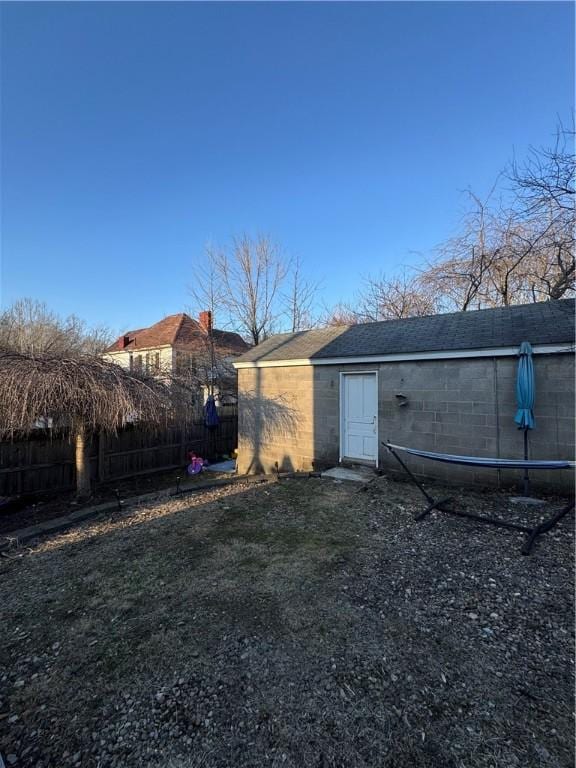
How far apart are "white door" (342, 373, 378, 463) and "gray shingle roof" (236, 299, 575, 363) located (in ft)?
2.12

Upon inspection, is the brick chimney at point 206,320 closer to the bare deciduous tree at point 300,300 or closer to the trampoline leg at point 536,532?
the bare deciduous tree at point 300,300

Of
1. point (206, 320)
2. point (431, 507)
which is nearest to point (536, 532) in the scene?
point (431, 507)

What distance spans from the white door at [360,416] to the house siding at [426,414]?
0.17 m

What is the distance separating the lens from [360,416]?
25.4 ft

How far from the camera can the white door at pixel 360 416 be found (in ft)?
24.8

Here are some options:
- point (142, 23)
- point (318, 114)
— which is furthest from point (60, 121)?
point (318, 114)

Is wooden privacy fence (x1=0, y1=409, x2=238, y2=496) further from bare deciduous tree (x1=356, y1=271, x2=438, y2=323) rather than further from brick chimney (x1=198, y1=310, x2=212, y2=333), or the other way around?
bare deciduous tree (x1=356, y1=271, x2=438, y2=323)

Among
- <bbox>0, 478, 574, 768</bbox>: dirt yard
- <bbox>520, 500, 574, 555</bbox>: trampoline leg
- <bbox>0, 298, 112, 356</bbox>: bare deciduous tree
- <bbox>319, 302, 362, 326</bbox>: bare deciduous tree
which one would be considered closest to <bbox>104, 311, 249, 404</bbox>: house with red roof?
<bbox>0, 298, 112, 356</bbox>: bare deciduous tree

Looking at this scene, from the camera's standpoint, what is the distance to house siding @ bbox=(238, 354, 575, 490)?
5.74 m

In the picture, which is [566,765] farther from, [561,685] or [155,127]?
[155,127]

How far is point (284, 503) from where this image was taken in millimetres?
5793

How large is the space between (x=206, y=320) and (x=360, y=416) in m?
9.64

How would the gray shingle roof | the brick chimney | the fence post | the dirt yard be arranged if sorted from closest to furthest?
the dirt yard, the gray shingle roof, the fence post, the brick chimney

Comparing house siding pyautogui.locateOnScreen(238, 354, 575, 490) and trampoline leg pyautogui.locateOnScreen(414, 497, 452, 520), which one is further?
house siding pyautogui.locateOnScreen(238, 354, 575, 490)
